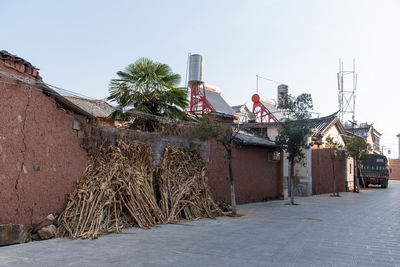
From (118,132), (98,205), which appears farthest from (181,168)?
(98,205)

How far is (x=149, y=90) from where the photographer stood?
1193 centimetres

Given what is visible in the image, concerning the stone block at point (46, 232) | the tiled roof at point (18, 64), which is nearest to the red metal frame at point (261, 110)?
the tiled roof at point (18, 64)

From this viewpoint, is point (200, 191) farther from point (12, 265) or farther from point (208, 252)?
point (12, 265)

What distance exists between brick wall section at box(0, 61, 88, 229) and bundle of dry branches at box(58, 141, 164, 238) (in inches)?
16.0

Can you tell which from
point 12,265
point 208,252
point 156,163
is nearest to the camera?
point 12,265

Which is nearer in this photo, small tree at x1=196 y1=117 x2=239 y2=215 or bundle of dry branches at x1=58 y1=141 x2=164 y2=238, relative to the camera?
bundle of dry branches at x1=58 y1=141 x2=164 y2=238

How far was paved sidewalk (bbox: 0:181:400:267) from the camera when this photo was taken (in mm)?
5531

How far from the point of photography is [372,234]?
815 cm

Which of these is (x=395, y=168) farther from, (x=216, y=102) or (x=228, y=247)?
(x=228, y=247)

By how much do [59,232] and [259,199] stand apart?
10373 mm

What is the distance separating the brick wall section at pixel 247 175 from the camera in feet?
Answer: 44.0

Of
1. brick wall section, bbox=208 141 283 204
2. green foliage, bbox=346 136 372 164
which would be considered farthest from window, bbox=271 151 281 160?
green foliage, bbox=346 136 372 164

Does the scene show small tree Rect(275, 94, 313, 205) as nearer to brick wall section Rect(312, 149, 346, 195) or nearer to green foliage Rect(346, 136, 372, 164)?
brick wall section Rect(312, 149, 346, 195)

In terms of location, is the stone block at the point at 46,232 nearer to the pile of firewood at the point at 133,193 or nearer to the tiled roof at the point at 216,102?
the pile of firewood at the point at 133,193
